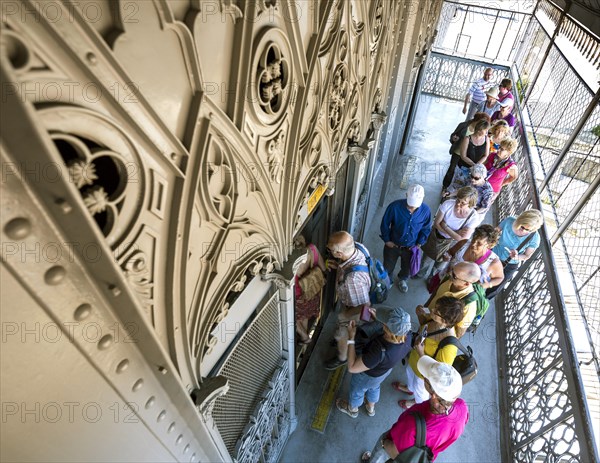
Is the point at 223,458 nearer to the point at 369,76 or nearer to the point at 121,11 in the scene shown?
the point at 121,11

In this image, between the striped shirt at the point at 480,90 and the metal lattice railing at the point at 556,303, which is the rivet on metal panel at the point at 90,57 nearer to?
the metal lattice railing at the point at 556,303

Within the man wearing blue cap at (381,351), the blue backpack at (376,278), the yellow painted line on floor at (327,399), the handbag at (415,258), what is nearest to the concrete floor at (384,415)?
the yellow painted line on floor at (327,399)

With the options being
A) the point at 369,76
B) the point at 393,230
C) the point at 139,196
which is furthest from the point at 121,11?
the point at 393,230

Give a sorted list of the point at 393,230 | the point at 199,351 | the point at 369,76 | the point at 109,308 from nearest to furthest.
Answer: the point at 109,308
the point at 199,351
the point at 369,76
the point at 393,230

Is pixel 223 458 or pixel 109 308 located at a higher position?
pixel 109 308

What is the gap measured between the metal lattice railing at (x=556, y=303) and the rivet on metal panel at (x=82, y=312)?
11.5 ft

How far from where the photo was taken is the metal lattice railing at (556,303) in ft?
10.6

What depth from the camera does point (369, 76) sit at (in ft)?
10.3

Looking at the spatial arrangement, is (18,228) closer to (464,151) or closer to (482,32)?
(464,151)

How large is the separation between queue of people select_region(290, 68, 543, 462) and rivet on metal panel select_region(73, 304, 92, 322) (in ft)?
7.53

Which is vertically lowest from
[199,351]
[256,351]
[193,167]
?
[256,351]

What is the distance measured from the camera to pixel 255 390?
2576mm

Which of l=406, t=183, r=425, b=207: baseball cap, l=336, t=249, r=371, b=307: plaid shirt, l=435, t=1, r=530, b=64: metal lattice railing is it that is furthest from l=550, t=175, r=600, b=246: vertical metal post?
l=435, t=1, r=530, b=64: metal lattice railing

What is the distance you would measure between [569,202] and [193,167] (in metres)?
6.33
